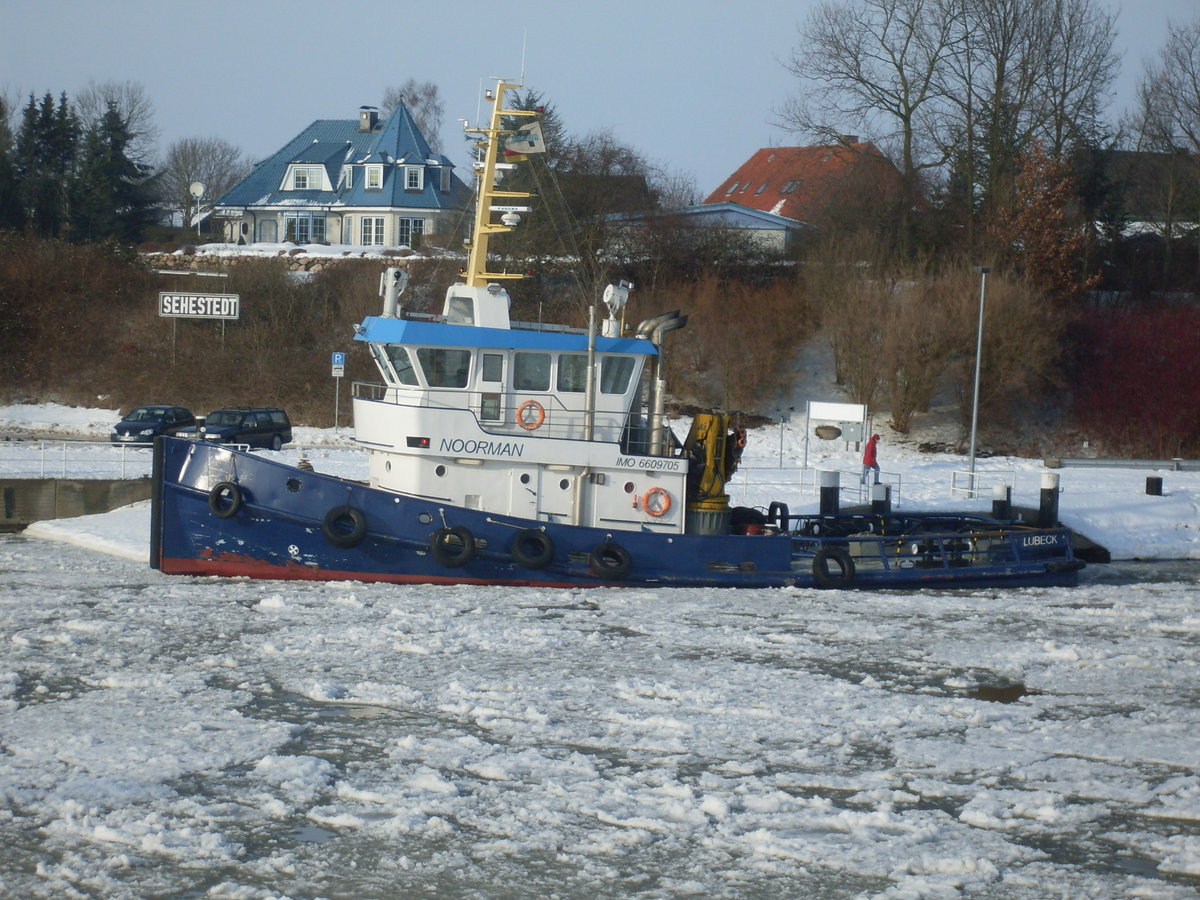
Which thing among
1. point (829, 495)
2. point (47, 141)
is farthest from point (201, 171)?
point (829, 495)

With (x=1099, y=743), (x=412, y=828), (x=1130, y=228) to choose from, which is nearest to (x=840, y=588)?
(x=1099, y=743)

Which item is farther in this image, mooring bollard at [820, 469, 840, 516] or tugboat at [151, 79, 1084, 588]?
mooring bollard at [820, 469, 840, 516]

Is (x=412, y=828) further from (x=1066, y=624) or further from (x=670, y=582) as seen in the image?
(x=1066, y=624)

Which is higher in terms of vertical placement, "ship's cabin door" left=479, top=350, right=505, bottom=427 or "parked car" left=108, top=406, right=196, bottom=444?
"ship's cabin door" left=479, top=350, right=505, bottom=427

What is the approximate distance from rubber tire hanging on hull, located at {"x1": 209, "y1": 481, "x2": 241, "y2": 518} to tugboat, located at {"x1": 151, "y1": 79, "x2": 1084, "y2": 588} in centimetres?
2

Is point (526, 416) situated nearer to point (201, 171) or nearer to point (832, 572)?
point (832, 572)

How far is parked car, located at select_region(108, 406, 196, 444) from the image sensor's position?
27.8m

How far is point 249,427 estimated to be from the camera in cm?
2752

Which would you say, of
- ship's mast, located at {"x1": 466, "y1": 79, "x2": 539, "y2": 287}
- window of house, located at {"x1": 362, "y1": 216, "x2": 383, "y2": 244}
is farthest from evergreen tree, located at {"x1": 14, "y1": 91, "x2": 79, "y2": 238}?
ship's mast, located at {"x1": 466, "y1": 79, "x2": 539, "y2": 287}

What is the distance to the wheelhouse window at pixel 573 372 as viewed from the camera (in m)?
15.7

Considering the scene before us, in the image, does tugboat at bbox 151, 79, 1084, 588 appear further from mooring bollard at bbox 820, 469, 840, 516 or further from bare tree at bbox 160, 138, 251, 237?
bare tree at bbox 160, 138, 251, 237

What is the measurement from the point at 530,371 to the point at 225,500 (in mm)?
4003

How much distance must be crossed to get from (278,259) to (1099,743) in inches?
1394

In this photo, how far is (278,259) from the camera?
40781 millimetres
